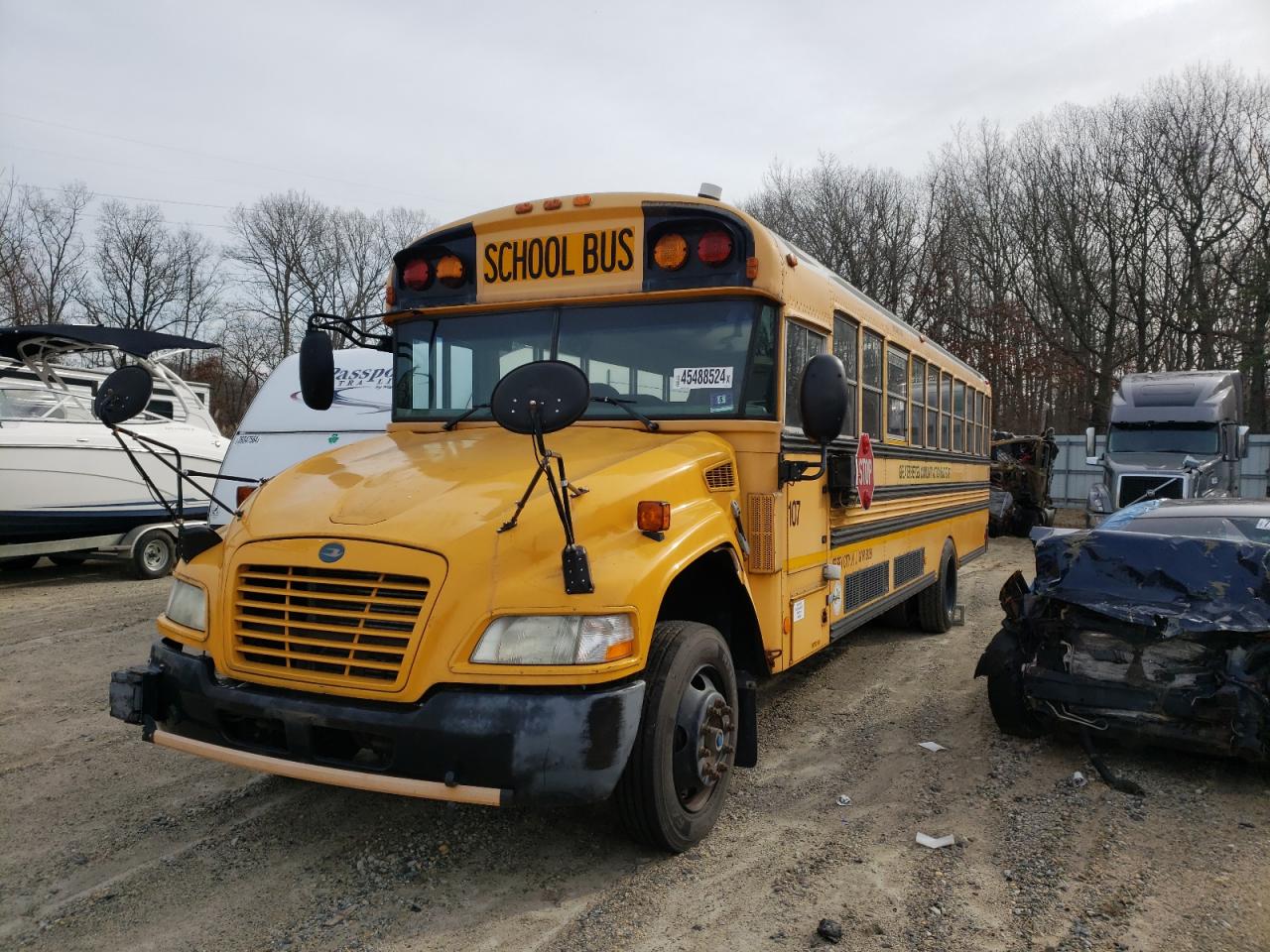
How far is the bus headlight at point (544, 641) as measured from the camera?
8.36ft

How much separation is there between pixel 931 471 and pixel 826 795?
3609mm

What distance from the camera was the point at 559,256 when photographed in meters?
3.88

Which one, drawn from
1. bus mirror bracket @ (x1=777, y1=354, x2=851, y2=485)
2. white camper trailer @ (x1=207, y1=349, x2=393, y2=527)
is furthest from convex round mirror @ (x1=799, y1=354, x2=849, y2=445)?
white camper trailer @ (x1=207, y1=349, x2=393, y2=527)

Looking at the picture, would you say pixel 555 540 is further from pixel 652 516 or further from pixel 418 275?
pixel 418 275

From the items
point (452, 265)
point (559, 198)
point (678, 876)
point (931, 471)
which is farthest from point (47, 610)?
point (931, 471)

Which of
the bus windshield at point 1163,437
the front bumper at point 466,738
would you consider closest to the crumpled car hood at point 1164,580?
the front bumper at point 466,738

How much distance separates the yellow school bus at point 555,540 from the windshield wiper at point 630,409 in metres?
0.01

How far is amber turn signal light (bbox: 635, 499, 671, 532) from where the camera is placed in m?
2.86

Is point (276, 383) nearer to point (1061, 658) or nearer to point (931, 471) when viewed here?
point (931, 471)

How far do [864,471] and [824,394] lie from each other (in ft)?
5.07

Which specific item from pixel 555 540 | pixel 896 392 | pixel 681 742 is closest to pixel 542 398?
pixel 555 540

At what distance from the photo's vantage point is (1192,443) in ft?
47.5

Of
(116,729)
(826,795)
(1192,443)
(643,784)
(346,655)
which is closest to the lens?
(346,655)

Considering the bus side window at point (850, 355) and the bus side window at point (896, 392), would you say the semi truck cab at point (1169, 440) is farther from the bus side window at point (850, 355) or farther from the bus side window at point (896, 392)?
the bus side window at point (850, 355)
